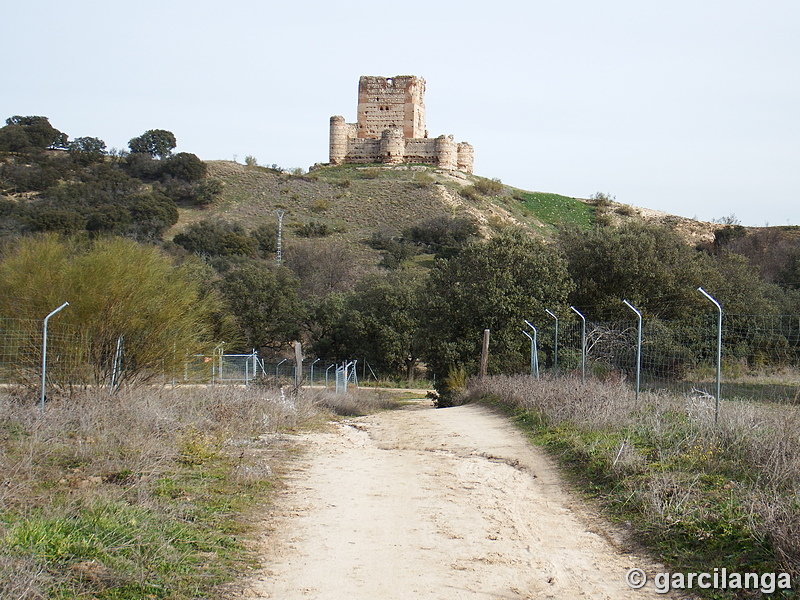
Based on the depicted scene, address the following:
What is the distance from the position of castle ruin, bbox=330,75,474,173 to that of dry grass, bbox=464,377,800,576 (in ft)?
210

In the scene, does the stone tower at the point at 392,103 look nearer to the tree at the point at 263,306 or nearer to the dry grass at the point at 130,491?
the tree at the point at 263,306

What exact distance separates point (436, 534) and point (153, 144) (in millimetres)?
81937

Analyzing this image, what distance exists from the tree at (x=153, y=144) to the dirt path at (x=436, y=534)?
252 feet

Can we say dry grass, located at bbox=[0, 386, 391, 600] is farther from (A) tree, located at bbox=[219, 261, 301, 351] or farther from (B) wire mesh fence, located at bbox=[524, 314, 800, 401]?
(A) tree, located at bbox=[219, 261, 301, 351]

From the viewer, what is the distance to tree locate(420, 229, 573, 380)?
78.2 ft

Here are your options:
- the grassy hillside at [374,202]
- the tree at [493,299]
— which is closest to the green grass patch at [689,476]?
the tree at [493,299]

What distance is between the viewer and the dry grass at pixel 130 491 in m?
5.25

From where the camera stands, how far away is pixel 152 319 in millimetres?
14555

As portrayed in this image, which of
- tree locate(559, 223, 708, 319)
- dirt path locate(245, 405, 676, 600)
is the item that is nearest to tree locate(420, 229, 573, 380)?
tree locate(559, 223, 708, 319)

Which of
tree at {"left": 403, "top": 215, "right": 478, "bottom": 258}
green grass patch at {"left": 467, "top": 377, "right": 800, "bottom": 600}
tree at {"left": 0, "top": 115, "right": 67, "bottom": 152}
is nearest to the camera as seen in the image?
green grass patch at {"left": 467, "top": 377, "right": 800, "bottom": 600}

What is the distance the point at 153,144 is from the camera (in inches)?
3250

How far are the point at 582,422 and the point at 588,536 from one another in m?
4.58

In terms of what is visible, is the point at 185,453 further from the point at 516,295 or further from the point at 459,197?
the point at 459,197

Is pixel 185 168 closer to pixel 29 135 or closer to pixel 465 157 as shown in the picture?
pixel 29 135
